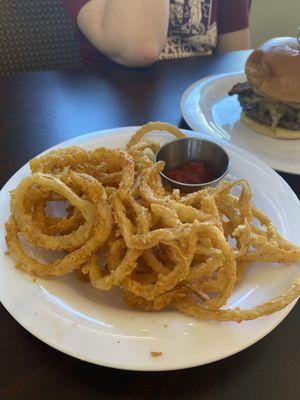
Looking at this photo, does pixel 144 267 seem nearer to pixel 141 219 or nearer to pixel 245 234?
pixel 141 219

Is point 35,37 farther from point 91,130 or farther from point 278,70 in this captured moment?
point 278,70

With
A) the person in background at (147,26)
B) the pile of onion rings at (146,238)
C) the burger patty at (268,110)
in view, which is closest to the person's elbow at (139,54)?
the person in background at (147,26)

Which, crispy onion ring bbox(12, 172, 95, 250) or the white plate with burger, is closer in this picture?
crispy onion ring bbox(12, 172, 95, 250)

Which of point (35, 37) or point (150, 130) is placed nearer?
point (150, 130)

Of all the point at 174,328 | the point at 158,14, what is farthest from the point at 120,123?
the point at 174,328

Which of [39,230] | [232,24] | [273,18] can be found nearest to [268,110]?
[232,24]

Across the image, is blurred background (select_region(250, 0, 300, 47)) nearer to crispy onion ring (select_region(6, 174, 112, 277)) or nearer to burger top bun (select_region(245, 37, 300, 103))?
burger top bun (select_region(245, 37, 300, 103))

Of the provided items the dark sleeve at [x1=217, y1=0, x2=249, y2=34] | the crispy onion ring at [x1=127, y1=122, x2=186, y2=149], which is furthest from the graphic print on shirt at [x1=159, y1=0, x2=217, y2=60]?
the crispy onion ring at [x1=127, y1=122, x2=186, y2=149]
